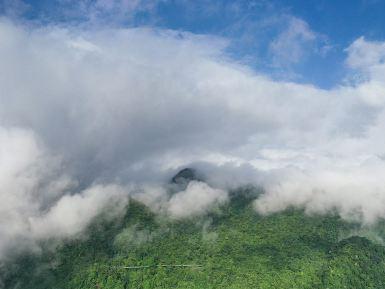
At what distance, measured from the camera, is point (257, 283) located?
19812 centimetres

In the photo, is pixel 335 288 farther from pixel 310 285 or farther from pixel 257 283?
pixel 257 283

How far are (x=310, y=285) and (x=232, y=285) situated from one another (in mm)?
34035

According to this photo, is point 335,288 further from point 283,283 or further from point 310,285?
point 283,283

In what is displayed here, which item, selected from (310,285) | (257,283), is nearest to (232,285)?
(257,283)

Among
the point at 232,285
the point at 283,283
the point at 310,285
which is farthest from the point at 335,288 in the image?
the point at 232,285

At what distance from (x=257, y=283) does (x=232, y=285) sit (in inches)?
428

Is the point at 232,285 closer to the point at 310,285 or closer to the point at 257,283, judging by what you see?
the point at 257,283

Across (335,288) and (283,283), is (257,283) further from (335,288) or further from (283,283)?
(335,288)

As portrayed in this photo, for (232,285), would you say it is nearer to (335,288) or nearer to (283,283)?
(283,283)

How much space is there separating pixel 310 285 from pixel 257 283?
2329 cm

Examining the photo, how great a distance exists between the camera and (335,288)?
19975 cm

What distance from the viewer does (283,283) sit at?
198000 millimetres

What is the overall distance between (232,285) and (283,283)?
2210 cm
